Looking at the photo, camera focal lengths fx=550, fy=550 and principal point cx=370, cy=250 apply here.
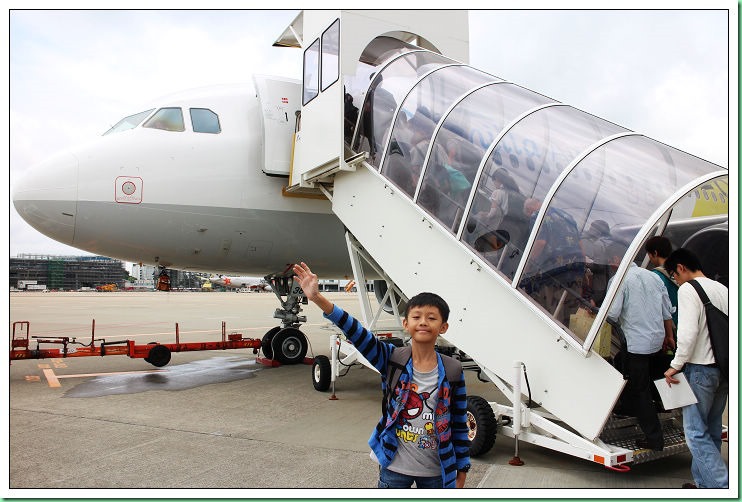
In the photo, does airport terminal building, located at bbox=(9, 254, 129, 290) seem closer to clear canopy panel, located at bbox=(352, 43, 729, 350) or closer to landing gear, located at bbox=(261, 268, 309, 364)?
landing gear, located at bbox=(261, 268, 309, 364)

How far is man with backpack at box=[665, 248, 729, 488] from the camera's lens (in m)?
4.18

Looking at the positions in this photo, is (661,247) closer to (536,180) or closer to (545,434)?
(536,180)

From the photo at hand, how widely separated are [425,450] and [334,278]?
10.4 m

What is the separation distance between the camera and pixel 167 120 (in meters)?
9.58

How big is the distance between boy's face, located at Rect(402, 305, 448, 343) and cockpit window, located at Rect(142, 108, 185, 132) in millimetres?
7943

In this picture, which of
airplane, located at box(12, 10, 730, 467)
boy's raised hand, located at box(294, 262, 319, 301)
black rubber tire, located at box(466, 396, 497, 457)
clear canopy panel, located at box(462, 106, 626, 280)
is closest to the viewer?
boy's raised hand, located at box(294, 262, 319, 301)

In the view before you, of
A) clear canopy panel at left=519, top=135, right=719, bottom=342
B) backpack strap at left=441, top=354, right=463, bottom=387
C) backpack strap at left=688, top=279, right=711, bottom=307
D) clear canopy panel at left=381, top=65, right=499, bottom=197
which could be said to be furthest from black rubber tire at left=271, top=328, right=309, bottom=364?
backpack strap at left=441, top=354, right=463, bottom=387

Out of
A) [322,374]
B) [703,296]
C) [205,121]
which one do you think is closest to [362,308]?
[322,374]

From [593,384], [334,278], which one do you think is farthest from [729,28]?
[334,278]

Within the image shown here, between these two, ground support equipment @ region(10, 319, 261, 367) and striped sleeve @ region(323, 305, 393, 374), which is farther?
ground support equipment @ region(10, 319, 261, 367)

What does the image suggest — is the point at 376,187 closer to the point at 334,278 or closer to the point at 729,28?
the point at 729,28

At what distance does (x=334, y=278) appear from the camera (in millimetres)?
13141

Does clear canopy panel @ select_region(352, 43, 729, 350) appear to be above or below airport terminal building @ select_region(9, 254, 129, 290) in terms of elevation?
above

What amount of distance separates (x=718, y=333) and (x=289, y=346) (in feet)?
30.0
